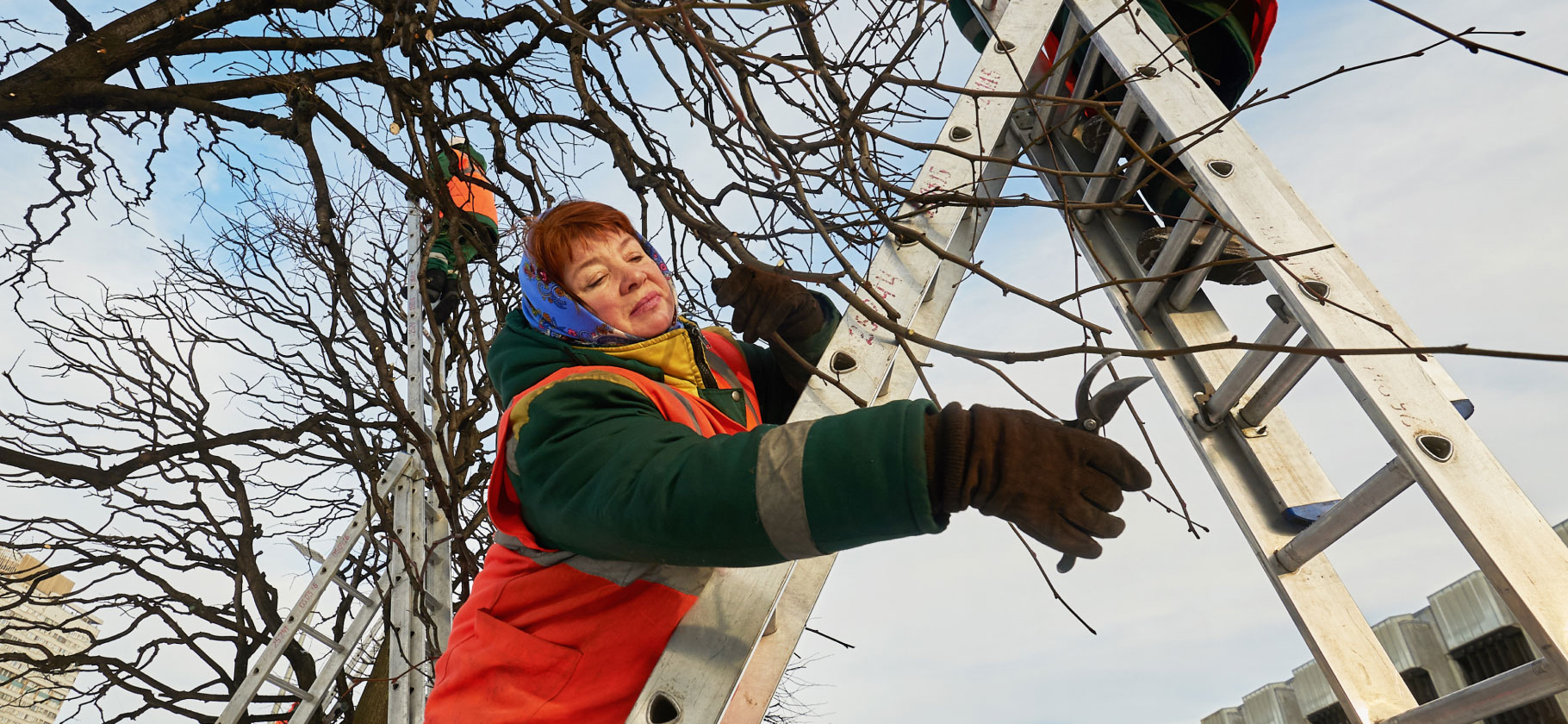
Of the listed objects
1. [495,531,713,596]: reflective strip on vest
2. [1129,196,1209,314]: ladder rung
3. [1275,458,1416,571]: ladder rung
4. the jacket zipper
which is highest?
the jacket zipper

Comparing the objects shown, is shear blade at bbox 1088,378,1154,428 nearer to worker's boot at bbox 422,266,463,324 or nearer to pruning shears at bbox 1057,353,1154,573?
pruning shears at bbox 1057,353,1154,573

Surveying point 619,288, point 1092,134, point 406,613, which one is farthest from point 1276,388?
point 406,613

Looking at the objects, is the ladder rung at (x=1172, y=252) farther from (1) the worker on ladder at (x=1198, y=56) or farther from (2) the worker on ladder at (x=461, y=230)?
(2) the worker on ladder at (x=461, y=230)

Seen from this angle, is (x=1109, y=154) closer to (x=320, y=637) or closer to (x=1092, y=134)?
(x=1092, y=134)

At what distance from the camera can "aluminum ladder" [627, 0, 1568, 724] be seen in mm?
1229

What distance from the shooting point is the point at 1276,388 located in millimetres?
1930

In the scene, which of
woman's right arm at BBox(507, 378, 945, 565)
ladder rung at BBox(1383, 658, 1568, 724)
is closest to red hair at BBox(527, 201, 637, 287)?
woman's right arm at BBox(507, 378, 945, 565)

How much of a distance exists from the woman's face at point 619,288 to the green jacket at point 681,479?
0.17 meters

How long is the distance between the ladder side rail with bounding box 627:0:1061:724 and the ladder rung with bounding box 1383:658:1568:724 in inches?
37.7

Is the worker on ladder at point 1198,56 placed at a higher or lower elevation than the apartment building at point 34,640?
higher

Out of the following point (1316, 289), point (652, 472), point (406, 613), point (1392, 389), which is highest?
point (652, 472)

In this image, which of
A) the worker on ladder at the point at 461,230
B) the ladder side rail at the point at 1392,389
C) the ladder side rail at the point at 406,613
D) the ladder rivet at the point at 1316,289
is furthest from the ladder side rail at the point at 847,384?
the ladder side rail at the point at 406,613

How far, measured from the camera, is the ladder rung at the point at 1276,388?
1.87m

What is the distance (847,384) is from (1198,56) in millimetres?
1541
